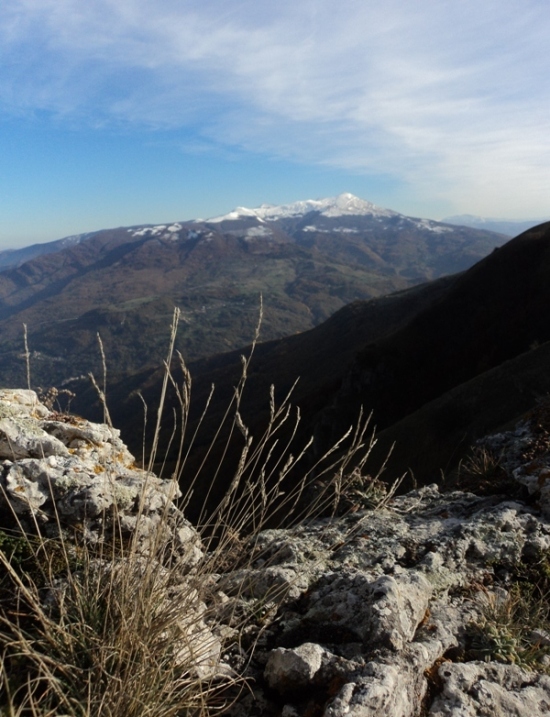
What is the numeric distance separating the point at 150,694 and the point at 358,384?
1887 inches

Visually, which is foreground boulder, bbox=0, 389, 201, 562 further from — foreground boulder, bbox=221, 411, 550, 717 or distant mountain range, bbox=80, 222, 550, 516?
distant mountain range, bbox=80, 222, 550, 516

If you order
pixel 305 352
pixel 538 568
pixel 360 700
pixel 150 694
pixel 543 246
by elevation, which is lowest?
pixel 305 352

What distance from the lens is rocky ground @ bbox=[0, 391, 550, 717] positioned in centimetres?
300

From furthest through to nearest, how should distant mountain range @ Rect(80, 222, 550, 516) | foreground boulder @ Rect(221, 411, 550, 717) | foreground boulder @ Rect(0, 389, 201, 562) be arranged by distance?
distant mountain range @ Rect(80, 222, 550, 516) → foreground boulder @ Rect(0, 389, 201, 562) → foreground boulder @ Rect(221, 411, 550, 717)

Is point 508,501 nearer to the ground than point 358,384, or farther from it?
farther from it

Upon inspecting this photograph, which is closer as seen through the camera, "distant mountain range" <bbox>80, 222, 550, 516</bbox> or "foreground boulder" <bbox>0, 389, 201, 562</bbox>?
"foreground boulder" <bbox>0, 389, 201, 562</bbox>

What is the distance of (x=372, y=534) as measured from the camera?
527cm

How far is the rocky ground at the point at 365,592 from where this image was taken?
9.86 feet

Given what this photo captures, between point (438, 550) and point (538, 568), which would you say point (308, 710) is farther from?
point (538, 568)

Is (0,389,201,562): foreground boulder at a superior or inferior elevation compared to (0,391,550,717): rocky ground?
superior

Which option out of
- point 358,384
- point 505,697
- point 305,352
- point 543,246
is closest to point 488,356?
point 358,384

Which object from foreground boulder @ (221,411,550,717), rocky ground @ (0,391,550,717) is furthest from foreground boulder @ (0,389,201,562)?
foreground boulder @ (221,411,550,717)

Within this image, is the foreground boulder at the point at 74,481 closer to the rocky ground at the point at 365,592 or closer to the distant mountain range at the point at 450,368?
the rocky ground at the point at 365,592

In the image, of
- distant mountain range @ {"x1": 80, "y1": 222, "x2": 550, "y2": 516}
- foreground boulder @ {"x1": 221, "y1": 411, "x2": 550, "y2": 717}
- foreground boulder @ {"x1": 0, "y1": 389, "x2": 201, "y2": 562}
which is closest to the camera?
foreground boulder @ {"x1": 221, "y1": 411, "x2": 550, "y2": 717}
